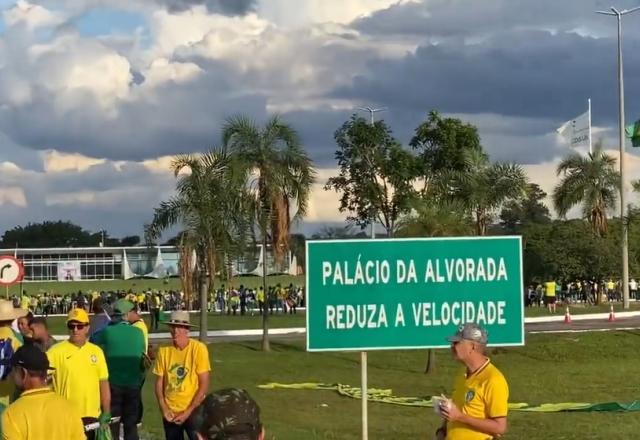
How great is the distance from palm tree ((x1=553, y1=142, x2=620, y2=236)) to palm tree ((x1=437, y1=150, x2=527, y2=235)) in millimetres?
20501

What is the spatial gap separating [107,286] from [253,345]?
65.1m

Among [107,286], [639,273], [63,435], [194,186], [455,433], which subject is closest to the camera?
[63,435]

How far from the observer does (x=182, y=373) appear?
945cm

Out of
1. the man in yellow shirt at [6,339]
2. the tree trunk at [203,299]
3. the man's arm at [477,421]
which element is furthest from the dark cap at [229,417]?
the tree trunk at [203,299]

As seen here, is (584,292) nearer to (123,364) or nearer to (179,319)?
(123,364)

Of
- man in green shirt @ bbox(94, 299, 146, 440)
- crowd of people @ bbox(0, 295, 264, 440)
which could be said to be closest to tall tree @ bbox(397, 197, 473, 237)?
crowd of people @ bbox(0, 295, 264, 440)

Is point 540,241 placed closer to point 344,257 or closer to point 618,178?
point 618,178

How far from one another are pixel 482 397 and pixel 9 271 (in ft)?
49.9

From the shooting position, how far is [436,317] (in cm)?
981

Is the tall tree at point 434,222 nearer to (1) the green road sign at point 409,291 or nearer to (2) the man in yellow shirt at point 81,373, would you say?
(1) the green road sign at point 409,291

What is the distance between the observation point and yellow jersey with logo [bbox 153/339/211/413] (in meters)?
9.44

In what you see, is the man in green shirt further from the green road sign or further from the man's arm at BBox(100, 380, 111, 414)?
the green road sign

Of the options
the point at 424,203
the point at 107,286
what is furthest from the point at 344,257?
the point at 107,286

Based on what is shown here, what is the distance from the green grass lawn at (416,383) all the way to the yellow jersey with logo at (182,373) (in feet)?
15.3
